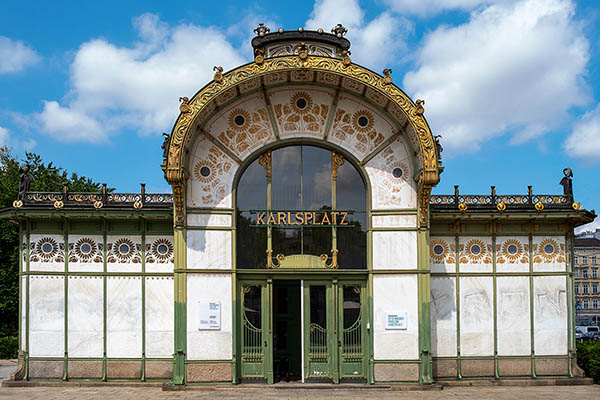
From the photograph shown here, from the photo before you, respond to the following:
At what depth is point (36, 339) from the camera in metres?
14.0

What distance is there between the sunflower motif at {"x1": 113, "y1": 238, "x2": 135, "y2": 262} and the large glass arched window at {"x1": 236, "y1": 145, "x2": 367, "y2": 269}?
2887 mm

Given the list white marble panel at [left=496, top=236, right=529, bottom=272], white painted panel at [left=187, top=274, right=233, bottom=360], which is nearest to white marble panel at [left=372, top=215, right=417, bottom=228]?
white marble panel at [left=496, top=236, right=529, bottom=272]

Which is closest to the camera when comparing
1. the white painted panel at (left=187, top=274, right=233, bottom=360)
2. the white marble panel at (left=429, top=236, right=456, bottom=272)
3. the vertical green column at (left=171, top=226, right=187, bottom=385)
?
the vertical green column at (left=171, top=226, right=187, bottom=385)

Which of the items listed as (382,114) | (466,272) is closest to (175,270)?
(382,114)

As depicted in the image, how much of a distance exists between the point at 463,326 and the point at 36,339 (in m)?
11.2

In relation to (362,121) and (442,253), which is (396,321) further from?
(362,121)

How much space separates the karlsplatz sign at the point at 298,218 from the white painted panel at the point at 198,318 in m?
1.72

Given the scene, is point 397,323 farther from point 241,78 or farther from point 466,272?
point 241,78

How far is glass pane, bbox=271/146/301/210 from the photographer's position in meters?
14.1

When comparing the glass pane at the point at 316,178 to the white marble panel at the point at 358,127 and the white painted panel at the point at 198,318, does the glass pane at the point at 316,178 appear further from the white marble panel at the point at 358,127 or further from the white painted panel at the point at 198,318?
the white painted panel at the point at 198,318

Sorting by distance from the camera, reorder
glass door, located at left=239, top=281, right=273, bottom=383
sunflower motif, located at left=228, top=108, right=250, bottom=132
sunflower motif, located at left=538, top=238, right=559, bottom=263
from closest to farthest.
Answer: glass door, located at left=239, top=281, right=273, bottom=383 < sunflower motif, located at left=228, top=108, right=250, bottom=132 < sunflower motif, located at left=538, top=238, right=559, bottom=263

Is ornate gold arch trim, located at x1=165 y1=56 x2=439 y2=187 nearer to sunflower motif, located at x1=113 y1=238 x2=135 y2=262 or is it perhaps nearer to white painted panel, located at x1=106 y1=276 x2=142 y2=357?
sunflower motif, located at x1=113 y1=238 x2=135 y2=262

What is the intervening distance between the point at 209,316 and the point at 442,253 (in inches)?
251

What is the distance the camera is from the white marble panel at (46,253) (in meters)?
14.2
